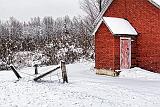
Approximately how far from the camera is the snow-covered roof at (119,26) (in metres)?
23.3

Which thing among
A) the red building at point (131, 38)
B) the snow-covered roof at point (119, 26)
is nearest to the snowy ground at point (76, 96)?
the red building at point (131, 38)

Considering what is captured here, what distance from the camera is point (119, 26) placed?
23.9 meters

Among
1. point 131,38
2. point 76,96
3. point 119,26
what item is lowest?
point 76,96

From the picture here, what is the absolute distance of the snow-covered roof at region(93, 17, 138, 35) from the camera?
918 inches

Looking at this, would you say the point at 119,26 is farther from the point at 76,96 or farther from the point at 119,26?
the point at 76,96

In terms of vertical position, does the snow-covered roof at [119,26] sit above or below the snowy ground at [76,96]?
above

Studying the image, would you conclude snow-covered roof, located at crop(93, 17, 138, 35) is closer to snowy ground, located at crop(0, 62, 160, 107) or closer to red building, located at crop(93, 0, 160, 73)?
red building, located at crop(93, 0, 160, 73)

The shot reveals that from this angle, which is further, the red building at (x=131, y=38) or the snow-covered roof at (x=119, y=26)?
the snow-covered roof at (x=119, y=26)

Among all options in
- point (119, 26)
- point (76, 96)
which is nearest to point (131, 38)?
point (119, 26)

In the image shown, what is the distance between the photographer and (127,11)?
25094 mm

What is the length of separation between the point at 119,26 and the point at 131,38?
4.00ft

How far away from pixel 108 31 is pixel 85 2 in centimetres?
2198

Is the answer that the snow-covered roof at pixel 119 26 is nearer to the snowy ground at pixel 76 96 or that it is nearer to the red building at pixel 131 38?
the red building at pixel 131 38

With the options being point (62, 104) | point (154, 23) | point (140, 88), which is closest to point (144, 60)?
point (154, 23)
